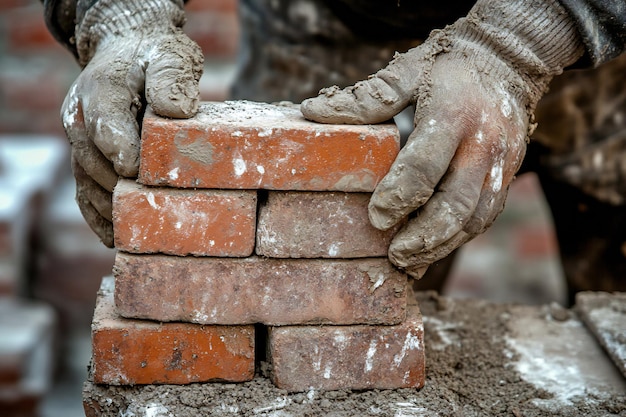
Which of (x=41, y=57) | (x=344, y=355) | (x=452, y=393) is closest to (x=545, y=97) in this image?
(x=452, y=393)

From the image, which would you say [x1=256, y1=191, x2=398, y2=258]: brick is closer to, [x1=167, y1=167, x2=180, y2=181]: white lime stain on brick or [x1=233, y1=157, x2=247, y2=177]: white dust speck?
[x1=233, y1=157, x2=247, y2=177]: white dust speck

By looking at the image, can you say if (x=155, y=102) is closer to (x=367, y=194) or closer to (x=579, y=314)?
(x=367, y=194)

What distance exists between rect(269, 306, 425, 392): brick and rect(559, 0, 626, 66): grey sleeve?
2.72 feet

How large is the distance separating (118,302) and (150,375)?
0.68ft

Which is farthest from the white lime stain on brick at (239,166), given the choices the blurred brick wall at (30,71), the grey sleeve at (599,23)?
the blurred brick wall at (30,71)

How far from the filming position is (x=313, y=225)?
215 centimetres

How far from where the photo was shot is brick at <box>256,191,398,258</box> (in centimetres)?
214

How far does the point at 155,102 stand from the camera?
2.10m

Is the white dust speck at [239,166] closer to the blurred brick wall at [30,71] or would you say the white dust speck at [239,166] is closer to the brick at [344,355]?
the brick at [344,355]

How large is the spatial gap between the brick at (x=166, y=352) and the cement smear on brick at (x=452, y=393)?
0.03 meters

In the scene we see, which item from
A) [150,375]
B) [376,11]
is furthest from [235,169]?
[376,11]

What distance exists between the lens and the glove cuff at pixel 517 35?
7.45 ft

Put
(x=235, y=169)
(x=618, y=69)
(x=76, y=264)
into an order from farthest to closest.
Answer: (x=76, y=264) → (x=618, y=69) → (x=235, y=169)

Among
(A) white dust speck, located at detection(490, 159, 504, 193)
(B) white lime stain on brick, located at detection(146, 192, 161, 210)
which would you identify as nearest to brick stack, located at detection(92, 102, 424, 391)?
(B) white lime stain on brick, located at detection(146, 192, 161, 210)
